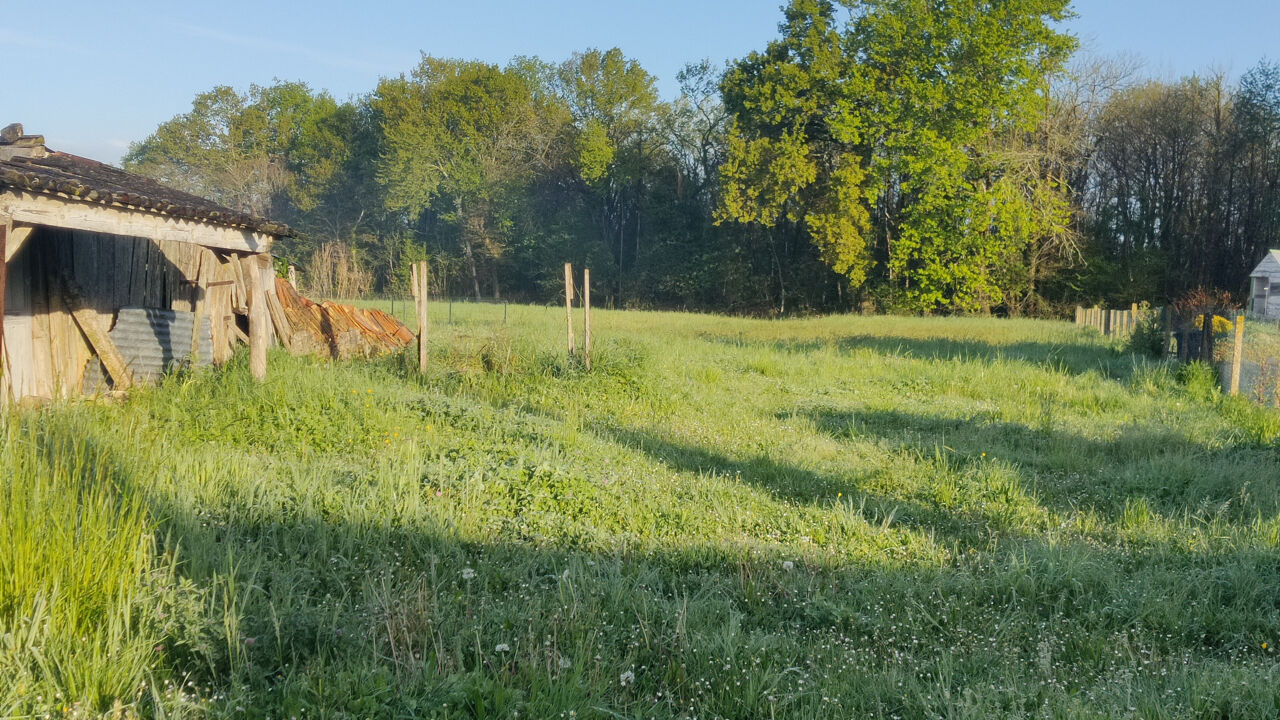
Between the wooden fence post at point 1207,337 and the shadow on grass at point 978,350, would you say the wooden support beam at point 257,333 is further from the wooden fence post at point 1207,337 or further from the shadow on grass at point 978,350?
the wooden fence post at point 1207,337

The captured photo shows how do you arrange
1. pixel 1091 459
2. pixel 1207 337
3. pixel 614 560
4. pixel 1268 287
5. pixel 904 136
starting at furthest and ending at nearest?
pixel 904 136 < pixel 1268 287 < pixel 1207 337 < pixel 1091 459 < pixel 614 560

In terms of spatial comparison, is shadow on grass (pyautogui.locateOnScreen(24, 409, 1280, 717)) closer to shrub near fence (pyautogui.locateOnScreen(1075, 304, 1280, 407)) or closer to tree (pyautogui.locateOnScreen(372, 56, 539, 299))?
shrub near fence (pyautogui.locateOnScreen(1075, 304, 1280, 407))

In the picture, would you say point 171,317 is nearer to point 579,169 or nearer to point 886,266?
point 886,266

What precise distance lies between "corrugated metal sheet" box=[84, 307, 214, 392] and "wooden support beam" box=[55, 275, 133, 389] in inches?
6.5

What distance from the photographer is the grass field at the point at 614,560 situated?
3443 mm

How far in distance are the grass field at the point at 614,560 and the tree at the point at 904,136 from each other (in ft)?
80.2

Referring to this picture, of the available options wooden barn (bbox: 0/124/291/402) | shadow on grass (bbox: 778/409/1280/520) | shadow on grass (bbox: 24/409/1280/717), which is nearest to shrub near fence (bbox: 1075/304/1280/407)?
shadow on grass (bbox: 778/409/1280/520)

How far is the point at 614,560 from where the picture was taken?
5359mm

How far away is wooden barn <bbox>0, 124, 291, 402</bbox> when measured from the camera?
8070 millimetres

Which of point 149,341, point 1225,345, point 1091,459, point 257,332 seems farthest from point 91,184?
point 1225,345

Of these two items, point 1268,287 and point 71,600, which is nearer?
point 71,600

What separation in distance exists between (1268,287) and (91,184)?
30.6 metres

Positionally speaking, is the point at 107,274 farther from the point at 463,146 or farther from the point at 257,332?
the point at 463,146

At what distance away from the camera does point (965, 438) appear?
977 cm
